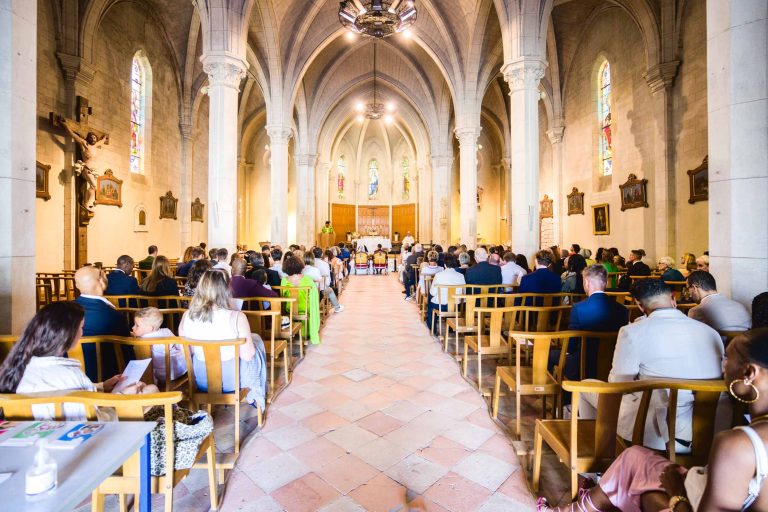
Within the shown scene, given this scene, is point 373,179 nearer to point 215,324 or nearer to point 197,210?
point 197,210

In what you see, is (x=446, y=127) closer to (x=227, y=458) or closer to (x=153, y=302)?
(x=153, y=302)

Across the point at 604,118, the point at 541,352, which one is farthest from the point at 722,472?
the point at 604,118

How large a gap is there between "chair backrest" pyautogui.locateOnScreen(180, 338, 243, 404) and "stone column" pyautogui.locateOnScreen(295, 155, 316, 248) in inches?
644

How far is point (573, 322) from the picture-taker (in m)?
3.17

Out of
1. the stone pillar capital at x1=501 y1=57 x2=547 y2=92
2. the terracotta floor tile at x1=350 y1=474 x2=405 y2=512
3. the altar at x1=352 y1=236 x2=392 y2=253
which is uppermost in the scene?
the stone pillar capital at x1=501 y1=57 x2=547 y2=92

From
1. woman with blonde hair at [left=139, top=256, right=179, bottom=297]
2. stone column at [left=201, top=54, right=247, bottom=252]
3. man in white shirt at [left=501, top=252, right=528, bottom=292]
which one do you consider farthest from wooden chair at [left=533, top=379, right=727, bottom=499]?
stone column at [left=201, top=54, right=247, bottom=252]

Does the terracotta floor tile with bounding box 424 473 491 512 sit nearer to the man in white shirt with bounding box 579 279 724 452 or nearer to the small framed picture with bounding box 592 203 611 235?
the man in white shirt with bounding box 579 279 724 452

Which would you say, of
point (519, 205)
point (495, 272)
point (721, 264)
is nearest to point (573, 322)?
point (721, 264)

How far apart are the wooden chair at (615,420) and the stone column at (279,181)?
39.8 ft

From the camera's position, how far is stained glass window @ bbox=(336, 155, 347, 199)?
2788 centimetres

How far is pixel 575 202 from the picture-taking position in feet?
47.5

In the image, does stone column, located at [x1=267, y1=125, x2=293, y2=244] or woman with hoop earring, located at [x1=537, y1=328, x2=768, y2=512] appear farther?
stone column, located at [x1=267, y1=125, x2=293, y2=244]

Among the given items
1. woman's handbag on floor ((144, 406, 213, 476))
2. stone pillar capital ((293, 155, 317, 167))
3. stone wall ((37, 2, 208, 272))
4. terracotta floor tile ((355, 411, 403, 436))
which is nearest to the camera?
woman's handbag on floor ((144, 406, 213, 476))

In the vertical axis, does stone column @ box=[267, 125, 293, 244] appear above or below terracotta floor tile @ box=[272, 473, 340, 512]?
above
